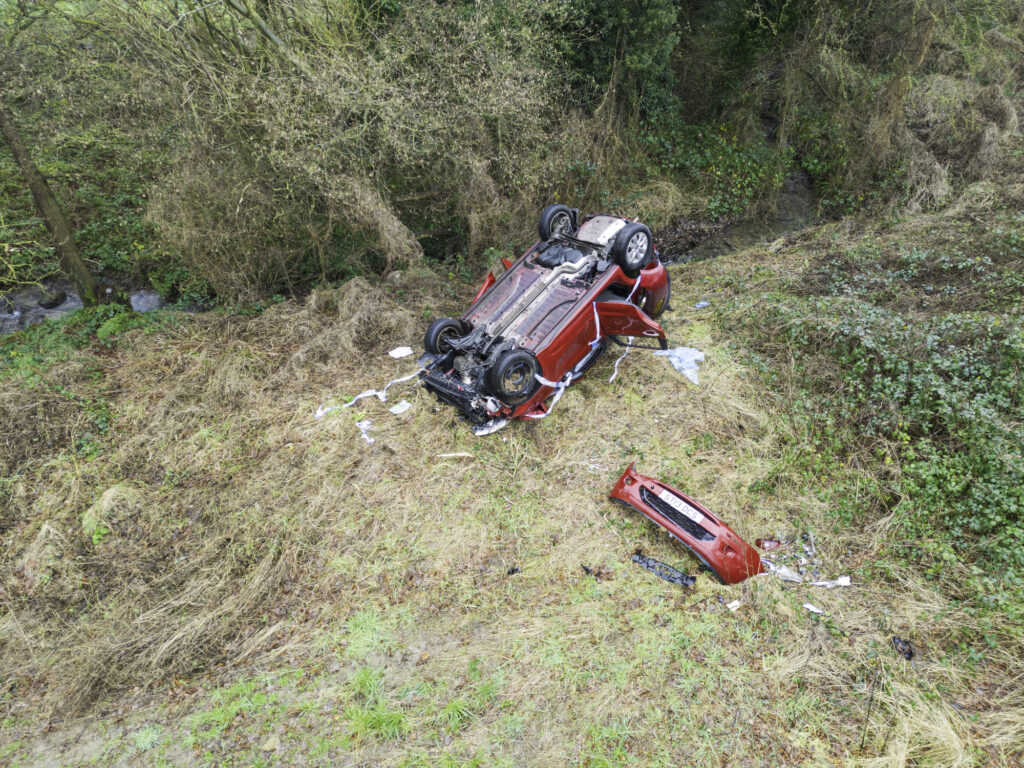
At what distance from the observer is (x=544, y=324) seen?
221 inches

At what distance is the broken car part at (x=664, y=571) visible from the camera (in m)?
4.25

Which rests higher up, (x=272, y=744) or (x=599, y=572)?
(x=272, y=744)

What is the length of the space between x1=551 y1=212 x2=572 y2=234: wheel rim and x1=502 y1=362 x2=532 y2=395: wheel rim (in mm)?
2546

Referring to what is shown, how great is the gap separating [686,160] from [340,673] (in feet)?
36.4

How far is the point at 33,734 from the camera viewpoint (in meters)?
3.64

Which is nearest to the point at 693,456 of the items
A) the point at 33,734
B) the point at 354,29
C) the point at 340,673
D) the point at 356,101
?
the point at 340,673

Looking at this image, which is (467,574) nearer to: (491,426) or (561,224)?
(491,426)

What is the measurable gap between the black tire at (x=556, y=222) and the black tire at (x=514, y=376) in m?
2.24

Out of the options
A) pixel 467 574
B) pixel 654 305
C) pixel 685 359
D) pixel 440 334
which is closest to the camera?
pixel 467 574

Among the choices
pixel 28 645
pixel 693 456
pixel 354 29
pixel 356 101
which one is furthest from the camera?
pixel 354 29

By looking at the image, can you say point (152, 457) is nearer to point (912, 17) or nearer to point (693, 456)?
point (693, 456)

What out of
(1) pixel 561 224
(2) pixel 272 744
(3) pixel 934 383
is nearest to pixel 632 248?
(1) pixel 561 224

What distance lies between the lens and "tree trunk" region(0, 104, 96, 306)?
6593mm

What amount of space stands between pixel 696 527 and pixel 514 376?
2.18 m
